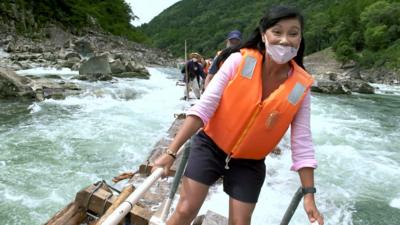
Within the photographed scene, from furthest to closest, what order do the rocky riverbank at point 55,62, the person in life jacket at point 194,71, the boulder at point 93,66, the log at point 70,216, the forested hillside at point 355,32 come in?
1. the forested hillside at point 355,32
2. the boulder at point 93,66
3. the rocky riverbank at point 55,62
4. the person in life jacket at point 194,71
5. the log at point 70,216

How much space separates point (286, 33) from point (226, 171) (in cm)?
98

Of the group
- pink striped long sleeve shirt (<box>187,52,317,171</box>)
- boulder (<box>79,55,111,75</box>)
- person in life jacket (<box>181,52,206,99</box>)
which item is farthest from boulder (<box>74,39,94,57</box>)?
pink striped long sleeve shirt (<box>187,52,317,171</box>)

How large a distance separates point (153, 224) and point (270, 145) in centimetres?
98

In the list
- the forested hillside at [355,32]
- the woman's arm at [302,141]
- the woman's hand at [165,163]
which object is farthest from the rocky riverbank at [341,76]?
the woman's hand at [165,163]

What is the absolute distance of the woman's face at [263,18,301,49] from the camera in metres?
2.38

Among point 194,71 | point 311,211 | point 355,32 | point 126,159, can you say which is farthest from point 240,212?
point 355,32

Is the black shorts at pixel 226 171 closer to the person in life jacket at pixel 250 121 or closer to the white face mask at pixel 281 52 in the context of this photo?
the person in life jacket at pixel 250 121

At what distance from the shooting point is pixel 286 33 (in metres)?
2.40

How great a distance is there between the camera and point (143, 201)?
15.3 feet

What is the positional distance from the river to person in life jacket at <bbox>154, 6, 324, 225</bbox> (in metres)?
2.66

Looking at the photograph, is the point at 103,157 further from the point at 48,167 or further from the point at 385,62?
the point at 385,62

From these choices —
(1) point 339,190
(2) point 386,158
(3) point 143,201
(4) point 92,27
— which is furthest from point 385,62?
(3) point 143,201

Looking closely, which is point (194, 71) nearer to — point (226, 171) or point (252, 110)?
point (226, 171)

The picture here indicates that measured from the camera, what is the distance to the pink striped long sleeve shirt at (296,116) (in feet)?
7.97
